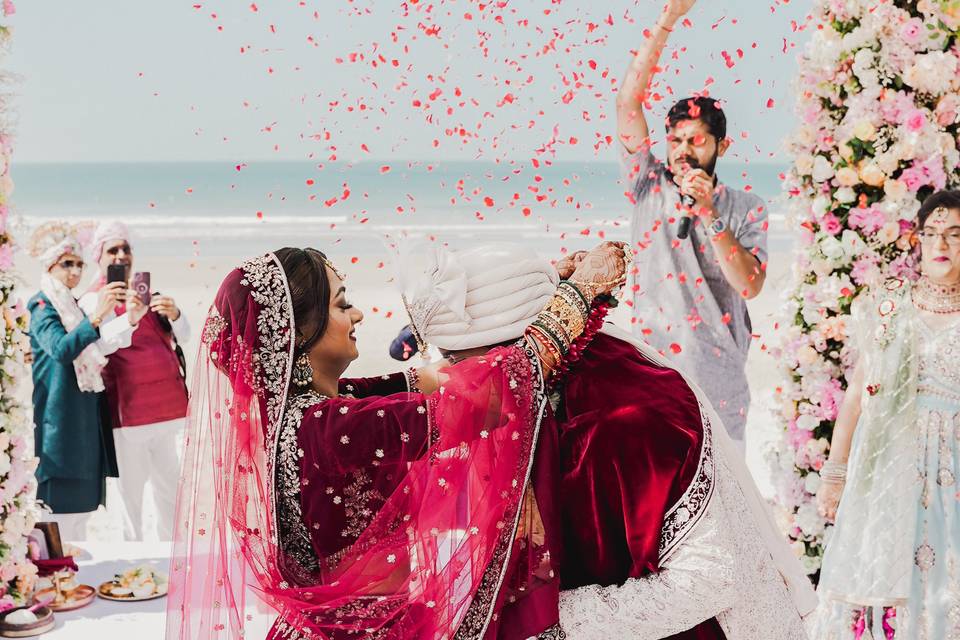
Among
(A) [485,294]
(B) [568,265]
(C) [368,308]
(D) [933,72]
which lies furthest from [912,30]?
(C) [368,308]

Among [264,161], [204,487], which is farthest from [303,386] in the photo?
[264,161]

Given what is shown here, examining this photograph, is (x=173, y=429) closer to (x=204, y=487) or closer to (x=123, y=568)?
(x=123, y=568)

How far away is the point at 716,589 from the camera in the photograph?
1.42 metres

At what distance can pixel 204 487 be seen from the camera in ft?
6.29

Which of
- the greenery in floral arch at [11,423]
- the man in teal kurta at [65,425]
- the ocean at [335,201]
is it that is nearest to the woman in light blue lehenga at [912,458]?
the greenery in floral arch at [11,423]

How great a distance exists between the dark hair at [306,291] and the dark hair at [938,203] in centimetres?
227

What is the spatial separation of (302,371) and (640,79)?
300 centimetres

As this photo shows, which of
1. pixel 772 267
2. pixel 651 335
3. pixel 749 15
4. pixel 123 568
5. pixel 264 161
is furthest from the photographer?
pixel 264 161

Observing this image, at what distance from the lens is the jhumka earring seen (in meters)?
1.81

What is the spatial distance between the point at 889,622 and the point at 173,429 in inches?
141

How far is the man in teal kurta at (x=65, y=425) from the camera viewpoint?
4.62m

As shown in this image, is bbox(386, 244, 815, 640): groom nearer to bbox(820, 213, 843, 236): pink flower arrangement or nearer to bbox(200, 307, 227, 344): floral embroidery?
bbox(200, 307, 227, 344): floral embroidery

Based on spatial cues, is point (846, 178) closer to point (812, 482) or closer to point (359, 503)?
point (812, 482)

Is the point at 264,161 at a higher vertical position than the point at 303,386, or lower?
higher
